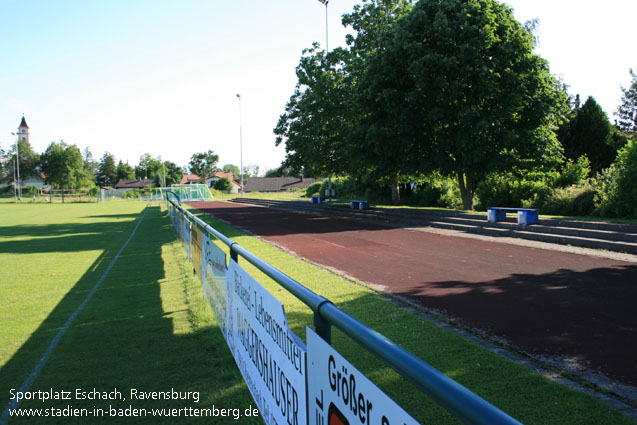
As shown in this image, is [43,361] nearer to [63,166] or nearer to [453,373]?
[453,373]

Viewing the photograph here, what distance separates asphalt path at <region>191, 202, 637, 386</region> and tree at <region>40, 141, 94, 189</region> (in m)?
92.8

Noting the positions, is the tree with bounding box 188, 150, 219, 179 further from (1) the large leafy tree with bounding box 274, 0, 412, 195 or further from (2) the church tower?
(1) the large leafy tree with bounding box 274, 0, 412, 195

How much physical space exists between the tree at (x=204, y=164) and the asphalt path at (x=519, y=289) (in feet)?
418

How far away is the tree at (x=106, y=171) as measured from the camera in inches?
5630

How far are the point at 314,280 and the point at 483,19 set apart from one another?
17244 millimetres

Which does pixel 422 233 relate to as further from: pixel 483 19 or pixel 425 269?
pixel 483 19

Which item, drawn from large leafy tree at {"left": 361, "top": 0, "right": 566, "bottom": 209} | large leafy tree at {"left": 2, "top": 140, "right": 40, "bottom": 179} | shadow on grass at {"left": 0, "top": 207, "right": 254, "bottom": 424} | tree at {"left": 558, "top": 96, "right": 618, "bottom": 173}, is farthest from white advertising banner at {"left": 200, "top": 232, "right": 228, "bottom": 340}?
large leafy tree at {"left": 2, "top": 140, "right": 40, "bottom": 179}

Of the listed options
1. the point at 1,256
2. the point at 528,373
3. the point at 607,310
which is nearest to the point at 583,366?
the point at 528,373

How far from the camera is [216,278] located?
5.15 m

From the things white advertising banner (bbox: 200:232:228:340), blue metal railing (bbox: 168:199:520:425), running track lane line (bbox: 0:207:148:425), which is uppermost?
blue metal railing (bbox: 168:199:520:425)

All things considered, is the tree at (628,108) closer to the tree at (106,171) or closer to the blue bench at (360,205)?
the blue bench at (360,205)

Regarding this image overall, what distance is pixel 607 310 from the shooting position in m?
6.32

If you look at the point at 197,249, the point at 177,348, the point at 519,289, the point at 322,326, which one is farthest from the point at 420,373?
the point at 519,289

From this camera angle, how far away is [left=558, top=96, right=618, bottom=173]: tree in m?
27.9
